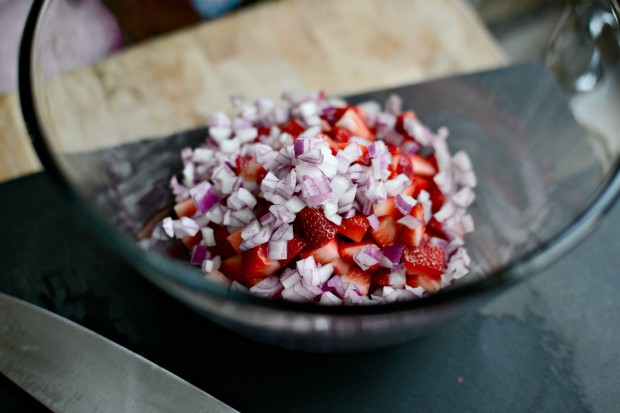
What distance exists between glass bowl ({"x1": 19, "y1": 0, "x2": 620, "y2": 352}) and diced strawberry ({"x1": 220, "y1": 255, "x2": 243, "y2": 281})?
8 centimetres

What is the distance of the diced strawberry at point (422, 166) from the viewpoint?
0.91 m

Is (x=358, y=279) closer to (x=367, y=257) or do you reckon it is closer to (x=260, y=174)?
(x=367, y=257)

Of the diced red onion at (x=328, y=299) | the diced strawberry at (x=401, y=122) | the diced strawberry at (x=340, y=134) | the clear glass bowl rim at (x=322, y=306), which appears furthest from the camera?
the diced strawberry at (x=401, y=122)

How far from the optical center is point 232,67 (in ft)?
3.82

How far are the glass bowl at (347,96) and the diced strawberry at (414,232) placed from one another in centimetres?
11

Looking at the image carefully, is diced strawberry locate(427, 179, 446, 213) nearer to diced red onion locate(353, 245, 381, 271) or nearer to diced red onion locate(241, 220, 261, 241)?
diced red onion locate(353, 245, 381, 271)

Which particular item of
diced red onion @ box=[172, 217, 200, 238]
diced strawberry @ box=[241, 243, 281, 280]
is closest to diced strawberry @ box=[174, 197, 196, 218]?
diced red onion @ box=[172, 217, 200, 238]

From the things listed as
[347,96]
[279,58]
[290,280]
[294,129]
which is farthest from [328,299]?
[279,58]

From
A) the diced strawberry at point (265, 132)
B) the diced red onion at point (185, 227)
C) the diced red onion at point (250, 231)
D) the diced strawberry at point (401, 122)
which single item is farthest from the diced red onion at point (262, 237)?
the diced strawberry at point (401, 122)

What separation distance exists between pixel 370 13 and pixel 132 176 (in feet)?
1.96

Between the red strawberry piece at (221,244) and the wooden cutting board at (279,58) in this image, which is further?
the wooden cutting board at (279,58)

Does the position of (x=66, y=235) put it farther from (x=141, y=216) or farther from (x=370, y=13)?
(x=370, y=13)

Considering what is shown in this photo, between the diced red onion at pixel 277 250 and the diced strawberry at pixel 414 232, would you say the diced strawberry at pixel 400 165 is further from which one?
the diced red onion at pixel 277 250

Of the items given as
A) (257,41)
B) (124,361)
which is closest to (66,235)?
(124,361)
